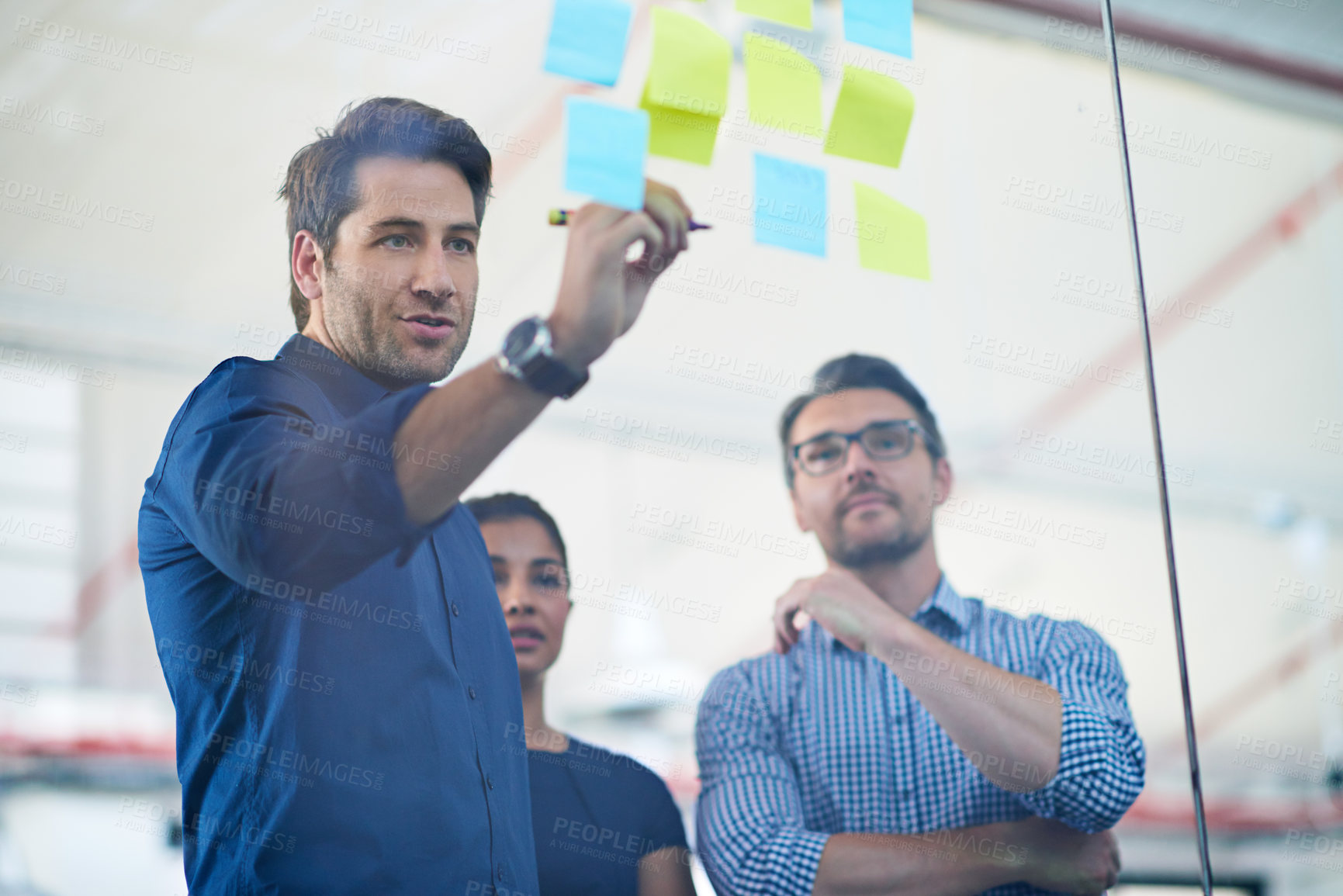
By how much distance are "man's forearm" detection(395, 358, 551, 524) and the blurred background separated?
77cm

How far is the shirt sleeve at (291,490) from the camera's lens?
0.66m

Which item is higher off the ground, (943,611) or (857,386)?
(857,386)

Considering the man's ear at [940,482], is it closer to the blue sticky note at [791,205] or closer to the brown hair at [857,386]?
the brown hair at [857,386]

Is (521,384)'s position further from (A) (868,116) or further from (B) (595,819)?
(B) (595,819)

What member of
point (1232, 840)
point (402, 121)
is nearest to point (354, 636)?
point (402, 121)

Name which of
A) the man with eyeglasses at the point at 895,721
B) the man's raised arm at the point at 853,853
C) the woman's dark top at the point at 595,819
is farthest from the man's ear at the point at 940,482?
the woman's dark top at the point at 595,819

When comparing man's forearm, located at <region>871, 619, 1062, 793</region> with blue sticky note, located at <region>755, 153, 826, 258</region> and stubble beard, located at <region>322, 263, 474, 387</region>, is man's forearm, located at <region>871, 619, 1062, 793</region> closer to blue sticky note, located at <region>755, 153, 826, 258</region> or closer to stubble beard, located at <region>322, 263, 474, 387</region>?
blue sticky note, located at <region>755, 153, 826, 258</region>

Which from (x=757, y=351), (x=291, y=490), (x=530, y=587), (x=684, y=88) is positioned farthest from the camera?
(x=757, y=351)

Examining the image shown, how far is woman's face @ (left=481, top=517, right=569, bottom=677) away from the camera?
149 centimetres

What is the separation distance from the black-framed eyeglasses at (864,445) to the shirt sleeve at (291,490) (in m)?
0.98

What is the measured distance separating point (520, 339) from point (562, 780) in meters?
0.87

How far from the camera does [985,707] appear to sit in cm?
125

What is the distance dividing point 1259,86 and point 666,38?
9.24ft

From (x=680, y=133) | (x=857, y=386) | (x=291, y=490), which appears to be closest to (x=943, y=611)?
(x=857, y=386)
